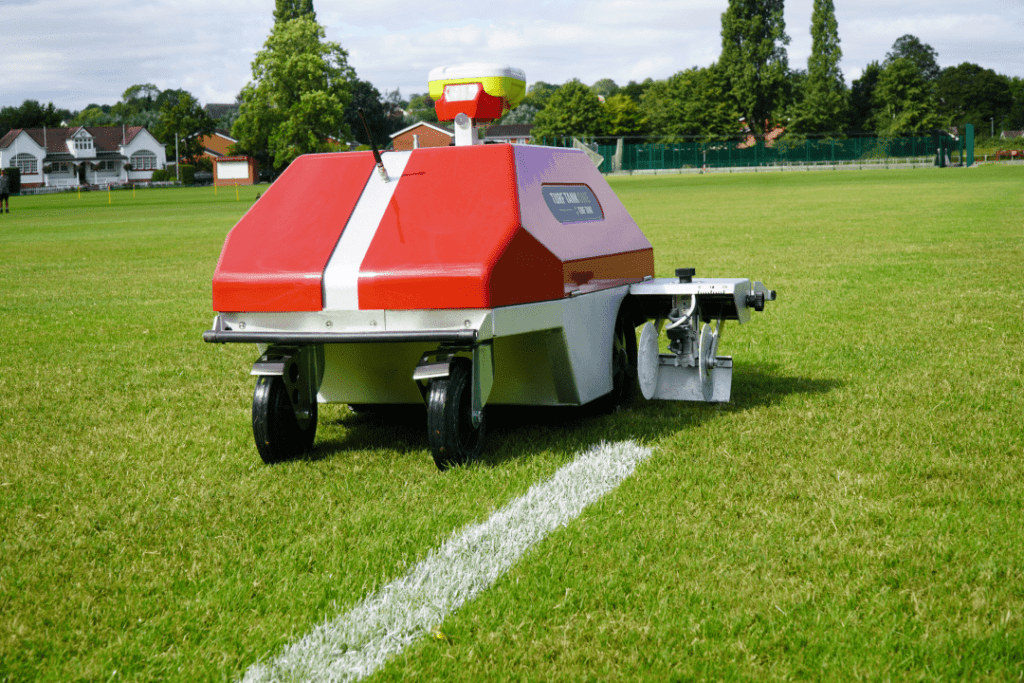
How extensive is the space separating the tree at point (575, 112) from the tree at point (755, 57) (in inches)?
679

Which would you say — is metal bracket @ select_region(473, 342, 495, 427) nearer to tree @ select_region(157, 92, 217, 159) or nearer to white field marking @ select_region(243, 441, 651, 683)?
white field marking @ select_region(243, 441, 651, 683)

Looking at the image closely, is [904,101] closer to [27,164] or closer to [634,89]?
[634,89]

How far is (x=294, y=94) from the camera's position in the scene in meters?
80.6

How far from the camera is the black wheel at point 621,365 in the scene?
6105 mm

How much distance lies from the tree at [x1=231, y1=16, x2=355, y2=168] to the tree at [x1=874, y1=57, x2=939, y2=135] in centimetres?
4799

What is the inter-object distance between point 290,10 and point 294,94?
38.7ft

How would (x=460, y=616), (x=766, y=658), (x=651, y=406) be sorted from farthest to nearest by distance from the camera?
(x=651, y=406), (x=460, y=616), (x=766, y=658)

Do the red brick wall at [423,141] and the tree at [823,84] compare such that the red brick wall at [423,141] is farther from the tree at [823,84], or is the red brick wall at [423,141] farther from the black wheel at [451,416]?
the tree at [823,84]

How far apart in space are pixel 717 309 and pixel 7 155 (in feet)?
400

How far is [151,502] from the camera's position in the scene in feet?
14.6

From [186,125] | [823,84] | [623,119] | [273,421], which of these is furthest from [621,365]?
[186,125]

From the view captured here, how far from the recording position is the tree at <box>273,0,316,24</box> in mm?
87562

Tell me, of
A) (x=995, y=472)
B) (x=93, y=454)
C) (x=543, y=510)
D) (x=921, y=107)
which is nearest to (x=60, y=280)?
(x=93, y=454)

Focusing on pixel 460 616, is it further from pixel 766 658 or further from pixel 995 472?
pixel 995 472
